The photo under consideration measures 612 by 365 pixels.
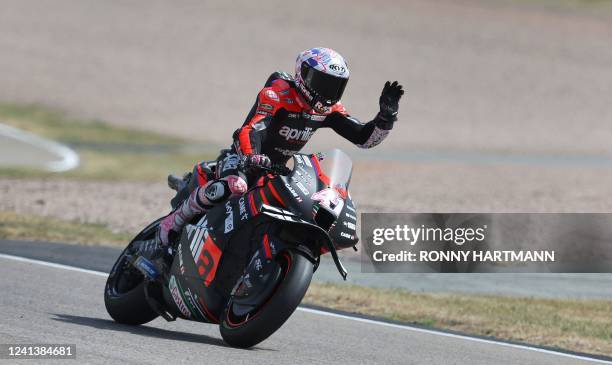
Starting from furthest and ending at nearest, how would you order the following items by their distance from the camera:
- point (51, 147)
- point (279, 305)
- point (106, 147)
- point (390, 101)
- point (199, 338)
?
point (106, 147)
point (51, 147)
point (390, 101)
point (199, 338)
point (279, 305)

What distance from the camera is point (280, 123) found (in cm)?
791

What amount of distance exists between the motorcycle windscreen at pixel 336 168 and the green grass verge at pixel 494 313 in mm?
2771

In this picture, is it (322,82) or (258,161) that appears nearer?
(258,161)

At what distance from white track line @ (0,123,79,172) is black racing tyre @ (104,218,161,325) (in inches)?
583

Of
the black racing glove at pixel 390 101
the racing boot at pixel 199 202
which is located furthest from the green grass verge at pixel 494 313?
the racing boot at pixel 199 202

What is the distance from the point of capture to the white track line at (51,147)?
23.5 meters

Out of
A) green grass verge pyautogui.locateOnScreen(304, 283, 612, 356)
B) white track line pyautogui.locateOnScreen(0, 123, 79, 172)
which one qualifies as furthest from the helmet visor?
white track line pyautogui.locateOnScreen(0, 123, 79, 172)

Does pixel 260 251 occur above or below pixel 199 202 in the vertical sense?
below

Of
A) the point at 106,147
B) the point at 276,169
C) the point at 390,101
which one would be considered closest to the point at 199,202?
the point at 276,169

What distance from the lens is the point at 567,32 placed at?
45938 mm

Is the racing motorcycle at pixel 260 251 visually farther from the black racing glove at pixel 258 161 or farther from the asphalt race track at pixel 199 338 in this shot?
the asphalt race track at pixel 199 338

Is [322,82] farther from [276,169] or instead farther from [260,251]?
[260,251]

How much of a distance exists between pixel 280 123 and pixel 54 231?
715 centimetres

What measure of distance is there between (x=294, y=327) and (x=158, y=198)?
10971 mm
